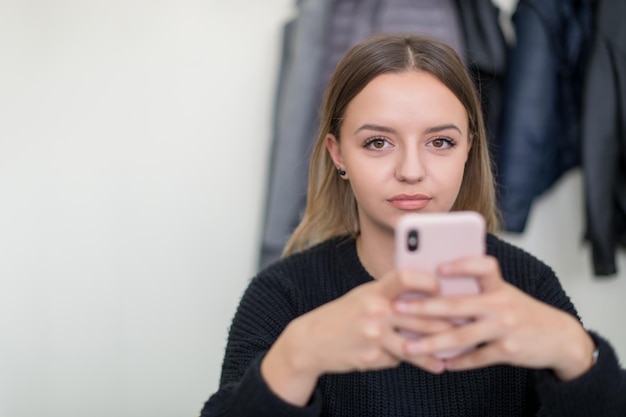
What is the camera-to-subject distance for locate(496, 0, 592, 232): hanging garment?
1.68 meters

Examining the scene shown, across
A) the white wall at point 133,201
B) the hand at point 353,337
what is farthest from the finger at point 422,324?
the white wall at point 133,201

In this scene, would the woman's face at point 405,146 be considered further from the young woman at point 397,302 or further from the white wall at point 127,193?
the white wall at point 127,193

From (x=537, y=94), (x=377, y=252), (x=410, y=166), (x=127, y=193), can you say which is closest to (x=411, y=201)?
(x=410, y=166)

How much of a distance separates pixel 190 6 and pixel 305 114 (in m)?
0.43

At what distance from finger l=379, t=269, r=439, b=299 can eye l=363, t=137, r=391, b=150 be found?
313 mm

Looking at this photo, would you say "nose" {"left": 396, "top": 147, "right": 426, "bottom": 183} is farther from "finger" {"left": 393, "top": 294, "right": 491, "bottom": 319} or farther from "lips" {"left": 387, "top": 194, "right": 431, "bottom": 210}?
"finger" {"left": 393, "top": 294, "right": 491, "bottom": 319}

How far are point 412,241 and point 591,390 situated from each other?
26 centimetres

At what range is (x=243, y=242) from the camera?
190 cm

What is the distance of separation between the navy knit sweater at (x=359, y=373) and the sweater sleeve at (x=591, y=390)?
6cm

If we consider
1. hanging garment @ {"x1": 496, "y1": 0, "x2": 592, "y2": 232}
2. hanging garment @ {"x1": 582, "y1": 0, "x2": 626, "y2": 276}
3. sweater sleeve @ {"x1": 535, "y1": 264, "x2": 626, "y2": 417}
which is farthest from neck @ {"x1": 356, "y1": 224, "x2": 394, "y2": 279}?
hanging garment @ {"x1": 582, "y1": 0, "x2": 626, "y2": 276}

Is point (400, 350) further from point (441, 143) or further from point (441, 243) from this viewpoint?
point (441, 143)

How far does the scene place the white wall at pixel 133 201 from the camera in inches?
66.4

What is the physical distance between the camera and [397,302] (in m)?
0.62

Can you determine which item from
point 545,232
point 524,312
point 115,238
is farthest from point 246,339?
point 545,232
